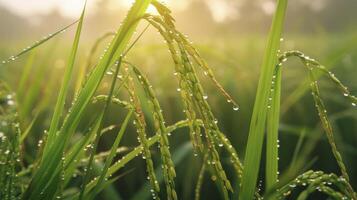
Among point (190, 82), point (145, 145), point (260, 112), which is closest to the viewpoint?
point (190, 82)

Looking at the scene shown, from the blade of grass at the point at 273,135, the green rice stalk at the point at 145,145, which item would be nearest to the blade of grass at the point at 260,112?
the blade of grass at the point at 273,135

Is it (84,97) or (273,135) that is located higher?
(84,97)

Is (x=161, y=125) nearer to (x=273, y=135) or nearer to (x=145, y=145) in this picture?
(x=145, y=145)

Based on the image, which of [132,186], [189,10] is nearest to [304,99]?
[132,186]

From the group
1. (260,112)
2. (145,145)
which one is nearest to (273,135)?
(260,112)

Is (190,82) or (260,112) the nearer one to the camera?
(190,82)

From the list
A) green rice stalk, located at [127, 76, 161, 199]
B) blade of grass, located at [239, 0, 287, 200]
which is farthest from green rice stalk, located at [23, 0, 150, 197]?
blade of grass, located at [239, 0, 287, 200]

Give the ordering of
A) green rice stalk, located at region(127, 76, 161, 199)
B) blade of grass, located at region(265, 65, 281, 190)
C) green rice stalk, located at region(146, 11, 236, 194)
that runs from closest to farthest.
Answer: green rice stalk, located at region(146, 11, 236, 194), green rice stalk, located at region(127, 76, 161, 199), blade of grass, located at region(265, 65, 281, 190)

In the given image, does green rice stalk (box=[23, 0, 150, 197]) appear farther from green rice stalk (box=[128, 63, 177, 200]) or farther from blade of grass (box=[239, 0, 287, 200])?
blade of grass (box=[239, 0, 287, 200])

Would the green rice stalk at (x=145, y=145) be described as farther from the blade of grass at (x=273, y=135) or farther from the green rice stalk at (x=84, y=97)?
the blade of grass at (x=273, y=135)

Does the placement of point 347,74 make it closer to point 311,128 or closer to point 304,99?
point 304,99

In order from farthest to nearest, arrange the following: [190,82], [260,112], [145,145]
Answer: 1. [260,112]
2. [145,145]
3. [190,82]
